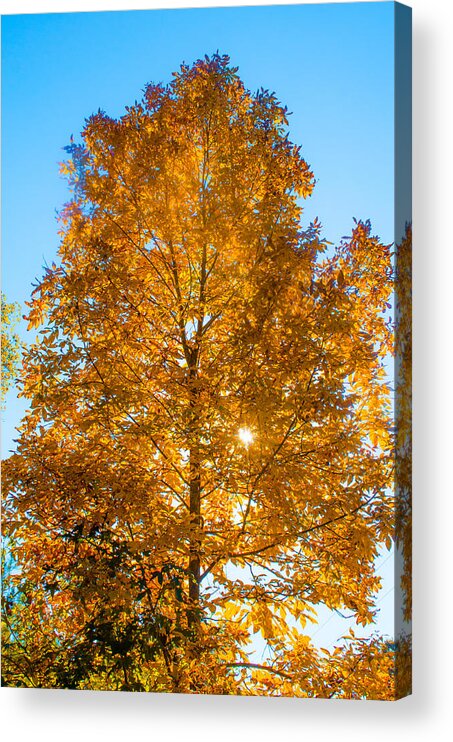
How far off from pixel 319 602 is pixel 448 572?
2.19 feet

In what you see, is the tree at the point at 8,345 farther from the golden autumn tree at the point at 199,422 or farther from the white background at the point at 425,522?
the white background at the point at 425,522

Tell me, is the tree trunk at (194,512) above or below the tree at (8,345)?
below

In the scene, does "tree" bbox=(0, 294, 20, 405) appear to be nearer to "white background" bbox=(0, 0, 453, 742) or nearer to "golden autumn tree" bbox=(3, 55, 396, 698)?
"golden autumn tree" bbox=(3, 55, 396, 698)

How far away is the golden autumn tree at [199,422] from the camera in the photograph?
527cm

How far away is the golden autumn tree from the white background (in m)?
0.14

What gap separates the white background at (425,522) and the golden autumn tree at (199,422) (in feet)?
0.45

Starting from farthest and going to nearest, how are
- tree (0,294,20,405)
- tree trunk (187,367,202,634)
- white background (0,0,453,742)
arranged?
1. tree (0,294,20,405)
2. tree trunk (187,367,202,634)
3. white background (0,0,453,742)

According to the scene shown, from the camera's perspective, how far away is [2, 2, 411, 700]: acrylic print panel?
5.24 metres

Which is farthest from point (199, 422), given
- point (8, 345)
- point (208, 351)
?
point (8, 345)

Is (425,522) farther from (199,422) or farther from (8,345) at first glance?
(8,345)

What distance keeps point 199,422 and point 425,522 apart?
1.27 metres

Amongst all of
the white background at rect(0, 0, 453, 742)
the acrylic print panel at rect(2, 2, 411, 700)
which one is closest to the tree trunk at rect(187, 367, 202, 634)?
the acrylic print panel at rect(2, 2, 411, 700)

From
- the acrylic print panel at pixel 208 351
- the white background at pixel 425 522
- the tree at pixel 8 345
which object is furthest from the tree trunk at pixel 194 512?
the tree at pixel 8 345

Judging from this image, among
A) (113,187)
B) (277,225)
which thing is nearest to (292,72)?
(277,225)
